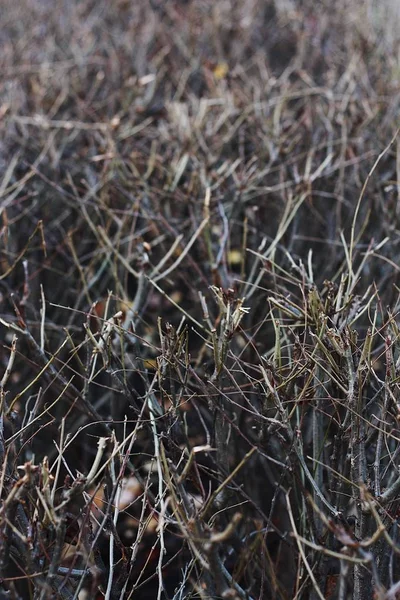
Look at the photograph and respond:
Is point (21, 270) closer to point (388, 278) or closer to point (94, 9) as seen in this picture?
point (388, 278)

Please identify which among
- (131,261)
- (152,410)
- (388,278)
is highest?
(152,410)

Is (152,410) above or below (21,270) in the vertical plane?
above

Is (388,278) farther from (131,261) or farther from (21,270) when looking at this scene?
(21,270)

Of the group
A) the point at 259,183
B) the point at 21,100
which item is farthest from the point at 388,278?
the point at 21,100

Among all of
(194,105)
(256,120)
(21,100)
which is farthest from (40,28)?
(256,120)

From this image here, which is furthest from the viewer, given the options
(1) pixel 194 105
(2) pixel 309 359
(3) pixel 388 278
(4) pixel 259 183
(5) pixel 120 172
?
(1) pixel 194 105

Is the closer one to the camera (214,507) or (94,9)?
(214,507)

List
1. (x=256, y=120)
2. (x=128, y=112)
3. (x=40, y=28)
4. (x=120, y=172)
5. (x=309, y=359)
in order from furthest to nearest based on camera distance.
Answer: (x=40, y=28), (x=128, y=112), (x=256, y=120), (x=120, y=172), (x=309, y=359)
